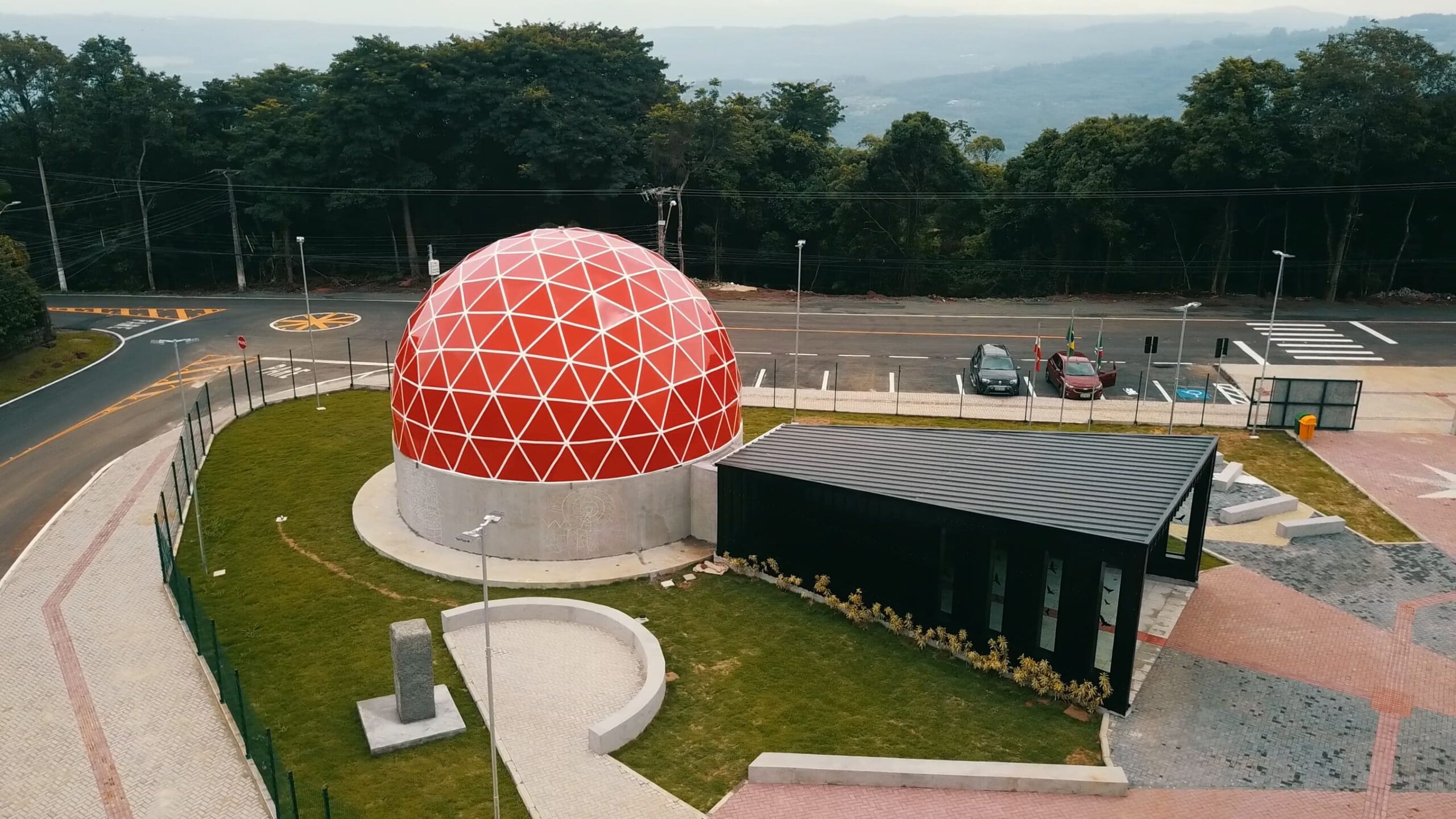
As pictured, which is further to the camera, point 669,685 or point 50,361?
point 50,361

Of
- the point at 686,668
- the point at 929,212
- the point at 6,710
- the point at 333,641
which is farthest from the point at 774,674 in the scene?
the point at 929,212

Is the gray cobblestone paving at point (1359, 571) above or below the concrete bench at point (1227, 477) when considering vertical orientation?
below

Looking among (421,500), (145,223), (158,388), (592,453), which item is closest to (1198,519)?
(592,453)

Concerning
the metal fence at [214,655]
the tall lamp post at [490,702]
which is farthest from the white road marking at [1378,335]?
the metal fence at [214,655]

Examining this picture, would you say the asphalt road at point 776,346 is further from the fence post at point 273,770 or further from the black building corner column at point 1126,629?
the black building corner column at point 1126,629

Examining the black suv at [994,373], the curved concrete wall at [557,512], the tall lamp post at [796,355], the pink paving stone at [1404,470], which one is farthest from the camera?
the black suv at [994,373]

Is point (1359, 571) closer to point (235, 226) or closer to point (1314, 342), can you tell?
point (1314, 342)
